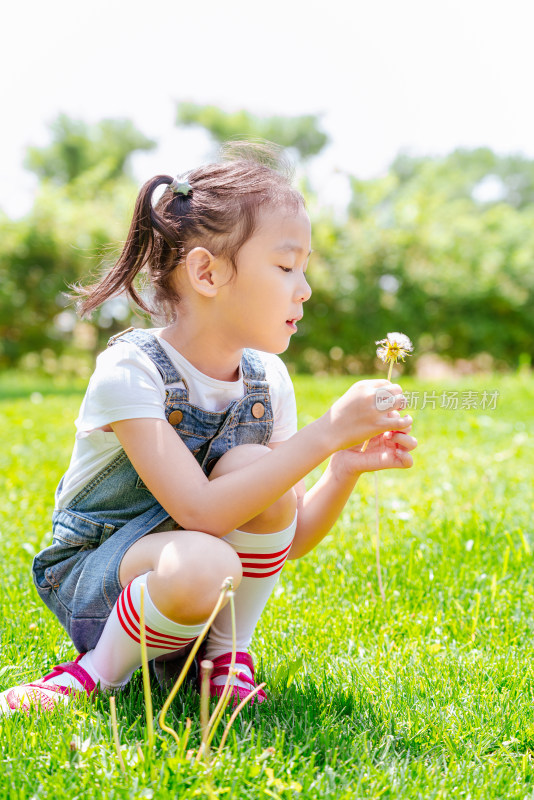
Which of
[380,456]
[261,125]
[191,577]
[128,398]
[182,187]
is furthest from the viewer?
[261,125]

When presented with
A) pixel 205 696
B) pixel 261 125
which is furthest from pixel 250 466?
pixel 261 125

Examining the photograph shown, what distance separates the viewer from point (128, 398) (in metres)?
1.41

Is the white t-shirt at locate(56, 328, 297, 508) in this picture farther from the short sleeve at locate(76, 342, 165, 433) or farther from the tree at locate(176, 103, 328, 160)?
the tree at locate(176, 103, 328, 160)

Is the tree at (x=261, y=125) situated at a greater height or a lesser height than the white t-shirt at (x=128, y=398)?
greater

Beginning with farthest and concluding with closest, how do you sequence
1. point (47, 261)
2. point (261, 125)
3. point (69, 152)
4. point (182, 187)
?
point (261, 125)
point (69, 152)
point (47, 261)
point (182, 187)

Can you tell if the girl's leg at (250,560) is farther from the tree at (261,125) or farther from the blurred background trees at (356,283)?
the tree at (261,125)

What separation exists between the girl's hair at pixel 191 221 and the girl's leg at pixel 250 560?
39 centimetres

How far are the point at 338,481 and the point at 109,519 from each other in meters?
0.47

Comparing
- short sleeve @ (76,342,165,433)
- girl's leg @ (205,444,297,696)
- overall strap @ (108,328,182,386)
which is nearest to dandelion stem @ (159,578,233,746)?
girl's leg @ (205,444,297,696)

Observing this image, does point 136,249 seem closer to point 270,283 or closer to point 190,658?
point 270,283

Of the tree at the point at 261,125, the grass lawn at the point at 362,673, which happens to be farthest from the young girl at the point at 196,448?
the tree at the point at 261,125

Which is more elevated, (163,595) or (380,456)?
(380,456)

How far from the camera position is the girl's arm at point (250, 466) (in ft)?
4.36

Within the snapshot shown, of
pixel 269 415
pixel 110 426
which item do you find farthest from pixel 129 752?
pixel 269 415
